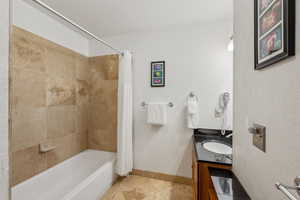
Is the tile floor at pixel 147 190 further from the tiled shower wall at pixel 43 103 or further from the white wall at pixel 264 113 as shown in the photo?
the white wall at pixel 264 113

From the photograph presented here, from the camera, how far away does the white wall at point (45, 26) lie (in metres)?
1.47

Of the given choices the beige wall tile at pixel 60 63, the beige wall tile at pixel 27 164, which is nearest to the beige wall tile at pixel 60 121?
the beige wall tile at pixel 27 164

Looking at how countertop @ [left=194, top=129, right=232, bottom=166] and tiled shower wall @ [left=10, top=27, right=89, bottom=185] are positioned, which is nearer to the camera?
countertop @ [left=194, top=129, right=232, bottom=166]

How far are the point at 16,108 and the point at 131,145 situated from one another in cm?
148

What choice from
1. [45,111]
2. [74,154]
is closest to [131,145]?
[74,154]

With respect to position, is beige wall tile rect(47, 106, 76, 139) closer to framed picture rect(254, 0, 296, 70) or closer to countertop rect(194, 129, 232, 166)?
countertop rect(194, 129, 232, 166)

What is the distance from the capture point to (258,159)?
623 millimetres

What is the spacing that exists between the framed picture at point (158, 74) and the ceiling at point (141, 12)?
561mm

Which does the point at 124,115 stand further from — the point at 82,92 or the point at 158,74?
the point at 82,92

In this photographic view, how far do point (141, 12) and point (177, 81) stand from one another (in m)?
1.07

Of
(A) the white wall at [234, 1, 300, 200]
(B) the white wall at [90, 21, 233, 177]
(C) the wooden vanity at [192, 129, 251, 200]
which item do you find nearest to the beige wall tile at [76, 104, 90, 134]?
(B) the white wall at [90, 21, 233, 177]

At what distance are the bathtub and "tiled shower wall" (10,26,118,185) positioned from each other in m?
0.09

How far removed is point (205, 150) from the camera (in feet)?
4.47

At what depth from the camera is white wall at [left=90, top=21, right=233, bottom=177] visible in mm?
1910
